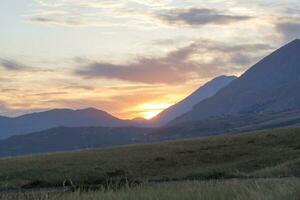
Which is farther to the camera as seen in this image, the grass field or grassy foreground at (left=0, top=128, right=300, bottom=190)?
grassy foreground at (left=0, top=128, right=300, bottom=190)

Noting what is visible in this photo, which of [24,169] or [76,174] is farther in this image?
[24,169]

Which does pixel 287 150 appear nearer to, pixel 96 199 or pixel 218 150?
pixel 218 150

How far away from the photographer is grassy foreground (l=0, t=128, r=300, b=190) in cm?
3750

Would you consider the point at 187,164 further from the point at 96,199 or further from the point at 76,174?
the point at 96,199

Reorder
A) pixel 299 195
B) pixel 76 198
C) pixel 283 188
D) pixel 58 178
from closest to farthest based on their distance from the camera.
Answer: pixel 299 195 → pixel 283 188 → pixel 76 198 → pixel 58 178

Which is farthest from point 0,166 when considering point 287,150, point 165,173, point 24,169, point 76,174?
point 287,150

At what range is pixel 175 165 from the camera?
4806 cm

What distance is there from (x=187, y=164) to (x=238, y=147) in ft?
33.8

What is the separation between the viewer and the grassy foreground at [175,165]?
37.5 m

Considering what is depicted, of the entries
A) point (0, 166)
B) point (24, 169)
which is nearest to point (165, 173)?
point (24, 169)

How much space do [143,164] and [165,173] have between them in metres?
5.46

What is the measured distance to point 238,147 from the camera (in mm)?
57031

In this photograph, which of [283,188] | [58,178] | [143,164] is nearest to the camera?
[283,188]

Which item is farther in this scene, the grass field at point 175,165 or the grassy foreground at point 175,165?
the grassy foreground at point 175,165
